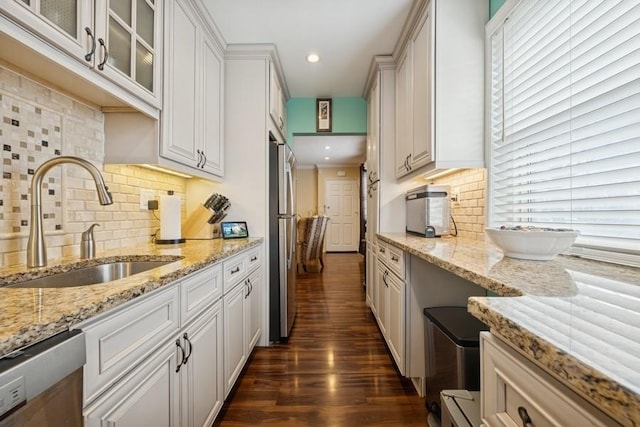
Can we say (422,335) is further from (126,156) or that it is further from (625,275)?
(126,156)

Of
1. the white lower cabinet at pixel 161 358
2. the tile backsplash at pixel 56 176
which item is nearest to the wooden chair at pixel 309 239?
the tile backsplash at pixel 56 176

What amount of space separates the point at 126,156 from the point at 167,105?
36 centimetres

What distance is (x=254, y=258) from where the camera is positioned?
7.18ft

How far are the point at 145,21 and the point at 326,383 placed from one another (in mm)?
2325

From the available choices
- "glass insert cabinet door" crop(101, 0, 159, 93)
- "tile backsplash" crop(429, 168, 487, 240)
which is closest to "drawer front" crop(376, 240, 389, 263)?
"tile backsplash" crop(429, 168, 487, 240)

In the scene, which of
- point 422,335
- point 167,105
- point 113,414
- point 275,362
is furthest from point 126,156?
point 422,335

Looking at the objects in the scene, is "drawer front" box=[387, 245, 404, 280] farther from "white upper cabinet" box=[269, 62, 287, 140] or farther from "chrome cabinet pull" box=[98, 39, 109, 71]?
"chrome cabinet pull" box=[98, 39, 109, 71]

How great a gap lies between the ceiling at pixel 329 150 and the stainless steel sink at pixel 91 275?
3.84 meters

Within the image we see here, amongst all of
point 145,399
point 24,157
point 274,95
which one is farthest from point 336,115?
point 145,399

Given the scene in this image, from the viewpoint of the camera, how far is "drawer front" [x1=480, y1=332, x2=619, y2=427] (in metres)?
0.41

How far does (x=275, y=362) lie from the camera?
2.13 metres

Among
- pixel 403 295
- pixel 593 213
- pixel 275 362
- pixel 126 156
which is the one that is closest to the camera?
pixel 593 213

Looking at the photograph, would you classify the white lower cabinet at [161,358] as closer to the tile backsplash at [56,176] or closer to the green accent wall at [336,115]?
the tile backsplash at [56,176]

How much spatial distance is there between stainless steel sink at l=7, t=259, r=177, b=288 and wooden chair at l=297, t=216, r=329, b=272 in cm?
377
